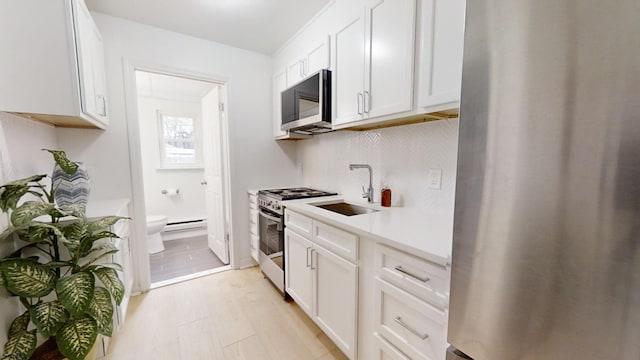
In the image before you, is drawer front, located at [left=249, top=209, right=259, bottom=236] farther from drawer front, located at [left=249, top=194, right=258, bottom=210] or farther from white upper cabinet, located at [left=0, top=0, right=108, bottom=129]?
white upper cabinet, located at [left=0, top=0, right=108, bottom=129]

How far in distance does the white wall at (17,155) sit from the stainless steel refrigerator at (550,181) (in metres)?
1.90

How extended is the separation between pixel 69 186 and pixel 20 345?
855 millimetres

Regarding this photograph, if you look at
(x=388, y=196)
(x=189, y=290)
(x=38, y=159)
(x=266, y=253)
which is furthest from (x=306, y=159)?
(x=38, y=159)

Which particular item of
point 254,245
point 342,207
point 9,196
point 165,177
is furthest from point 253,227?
point 165,177

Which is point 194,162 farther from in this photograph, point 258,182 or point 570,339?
point 570,339

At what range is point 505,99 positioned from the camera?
1.75ft

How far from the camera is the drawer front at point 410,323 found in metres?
0.91

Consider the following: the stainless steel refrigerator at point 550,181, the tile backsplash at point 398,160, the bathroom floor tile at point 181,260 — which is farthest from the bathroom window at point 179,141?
the stainless steel refrigerator at point 550,181

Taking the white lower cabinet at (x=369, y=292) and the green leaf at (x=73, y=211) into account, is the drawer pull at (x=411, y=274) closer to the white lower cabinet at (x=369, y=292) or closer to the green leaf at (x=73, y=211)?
the white lower cabinet at (x=369, y=292)

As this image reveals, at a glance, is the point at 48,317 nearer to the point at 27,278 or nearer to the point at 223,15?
the point at 27,278

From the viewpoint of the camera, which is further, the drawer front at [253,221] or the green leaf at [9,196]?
the drawer front at [253,221]

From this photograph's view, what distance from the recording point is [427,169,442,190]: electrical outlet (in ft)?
4.81

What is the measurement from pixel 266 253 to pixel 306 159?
1119mm

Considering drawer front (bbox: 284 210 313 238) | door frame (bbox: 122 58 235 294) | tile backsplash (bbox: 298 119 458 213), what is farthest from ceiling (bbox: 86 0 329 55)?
drawer front (bbox: 284 210 313 238)
